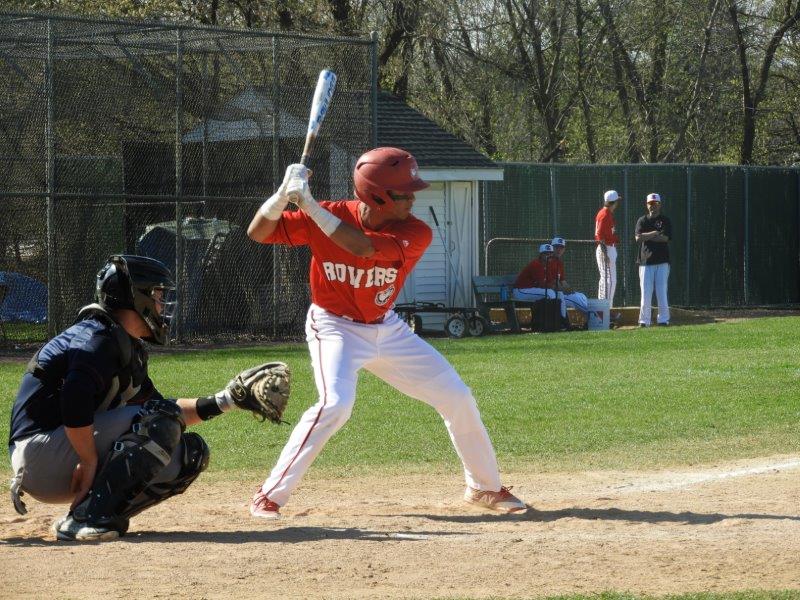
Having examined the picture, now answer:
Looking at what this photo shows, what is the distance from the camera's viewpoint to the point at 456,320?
17.8m

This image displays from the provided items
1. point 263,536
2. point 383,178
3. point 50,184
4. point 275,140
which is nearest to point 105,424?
point 263,536

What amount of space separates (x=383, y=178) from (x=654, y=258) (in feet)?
42.9

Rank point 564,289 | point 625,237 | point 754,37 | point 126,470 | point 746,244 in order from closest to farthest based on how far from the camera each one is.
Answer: point 126,470 → point 564,289 → point 625,237 → point 746,244 → point 754,37

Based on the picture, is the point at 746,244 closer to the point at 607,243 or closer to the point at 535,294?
the point at 607,243

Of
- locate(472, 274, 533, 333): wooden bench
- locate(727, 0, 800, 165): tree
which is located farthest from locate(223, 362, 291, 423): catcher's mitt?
locate(727, 0, 800, 165): tree

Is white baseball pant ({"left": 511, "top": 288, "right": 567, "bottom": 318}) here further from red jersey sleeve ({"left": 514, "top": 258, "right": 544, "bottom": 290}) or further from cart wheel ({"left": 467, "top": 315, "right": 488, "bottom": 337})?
cart wheel ({"left": 467, "top": 315, "right": 488, "bottom": 337})

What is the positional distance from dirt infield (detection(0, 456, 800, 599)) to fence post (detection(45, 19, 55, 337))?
7781 millimetres

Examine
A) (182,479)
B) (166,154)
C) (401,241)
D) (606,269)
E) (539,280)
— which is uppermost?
(166,154)

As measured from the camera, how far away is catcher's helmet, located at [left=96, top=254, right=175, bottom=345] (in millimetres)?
5254

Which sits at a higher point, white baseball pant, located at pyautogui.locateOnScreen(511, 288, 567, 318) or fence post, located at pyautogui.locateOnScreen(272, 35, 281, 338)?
fence post, located at pyautogui.locateOnScreen(272, 35, 281, 338)

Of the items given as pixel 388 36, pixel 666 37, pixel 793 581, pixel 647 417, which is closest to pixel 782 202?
pixel 666 37

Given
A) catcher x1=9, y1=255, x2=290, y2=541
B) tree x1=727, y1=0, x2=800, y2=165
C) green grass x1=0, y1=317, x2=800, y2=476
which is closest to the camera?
catcher x1=9, y1=255, x2=290, y2=541

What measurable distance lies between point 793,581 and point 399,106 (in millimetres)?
17908

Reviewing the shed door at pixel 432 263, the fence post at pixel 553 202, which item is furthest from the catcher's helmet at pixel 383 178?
the fence post at pixel 553 202
